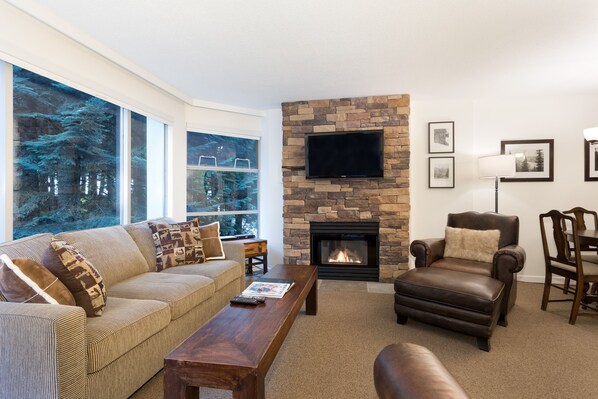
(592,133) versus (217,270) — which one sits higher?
(592,133)

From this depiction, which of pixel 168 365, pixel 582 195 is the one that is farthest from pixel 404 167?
pixel 168 365

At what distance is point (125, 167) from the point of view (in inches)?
142

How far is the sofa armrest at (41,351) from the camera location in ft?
4.49

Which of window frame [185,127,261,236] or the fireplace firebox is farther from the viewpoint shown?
window frame [185,127,261,236]

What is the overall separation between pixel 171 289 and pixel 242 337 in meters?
0.95

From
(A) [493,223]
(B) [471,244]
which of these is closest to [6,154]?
(B) [471,244]

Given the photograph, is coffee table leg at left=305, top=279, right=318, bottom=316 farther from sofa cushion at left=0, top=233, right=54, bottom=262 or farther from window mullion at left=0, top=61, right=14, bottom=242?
window mullion at left=0, top=61, right=14, bottom=242

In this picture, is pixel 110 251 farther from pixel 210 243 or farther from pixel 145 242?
pixel 210 243

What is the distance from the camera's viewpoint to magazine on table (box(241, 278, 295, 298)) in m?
→ 2.19

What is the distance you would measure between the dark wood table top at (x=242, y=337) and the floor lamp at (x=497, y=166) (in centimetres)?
305

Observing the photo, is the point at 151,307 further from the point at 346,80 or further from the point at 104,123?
the point at 346,80

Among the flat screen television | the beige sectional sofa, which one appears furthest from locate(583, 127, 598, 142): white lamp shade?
the beige sectional sofa

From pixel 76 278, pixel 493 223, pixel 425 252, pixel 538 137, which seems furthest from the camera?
pixel 538 137

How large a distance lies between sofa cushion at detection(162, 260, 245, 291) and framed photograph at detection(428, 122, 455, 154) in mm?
3073
